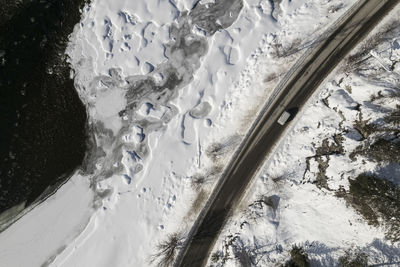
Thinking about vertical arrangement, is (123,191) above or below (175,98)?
below

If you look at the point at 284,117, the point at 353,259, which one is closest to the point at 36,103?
the point at 284,117

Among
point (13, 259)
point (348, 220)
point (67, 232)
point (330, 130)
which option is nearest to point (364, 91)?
point (330, 130)

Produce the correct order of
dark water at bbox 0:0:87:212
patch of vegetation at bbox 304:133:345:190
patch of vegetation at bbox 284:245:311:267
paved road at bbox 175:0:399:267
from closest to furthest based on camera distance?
1. patch of vegetation at bbox 284:245:311:267
2. patch of vegetation at bbox 304:133:345:190
3. paved road at bbox 175:0:399:267
4. dark water at bbox 0:0:87:212

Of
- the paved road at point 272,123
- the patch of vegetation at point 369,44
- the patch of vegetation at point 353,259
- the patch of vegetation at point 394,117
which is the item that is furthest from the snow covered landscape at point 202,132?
the paved road at point 272,123

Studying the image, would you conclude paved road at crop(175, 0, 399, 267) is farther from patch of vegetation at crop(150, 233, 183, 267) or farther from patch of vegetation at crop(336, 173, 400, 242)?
patch of vegetation at crop(336, 173, 400, 242)

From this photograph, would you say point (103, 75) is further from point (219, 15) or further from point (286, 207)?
point (286, 207)

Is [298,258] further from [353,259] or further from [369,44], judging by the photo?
[369,44]

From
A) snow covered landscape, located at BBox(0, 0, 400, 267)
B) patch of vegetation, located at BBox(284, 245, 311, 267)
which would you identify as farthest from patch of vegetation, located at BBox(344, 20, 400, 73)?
patch of vegetation, located at BBox(284, 245, 311, 267)
